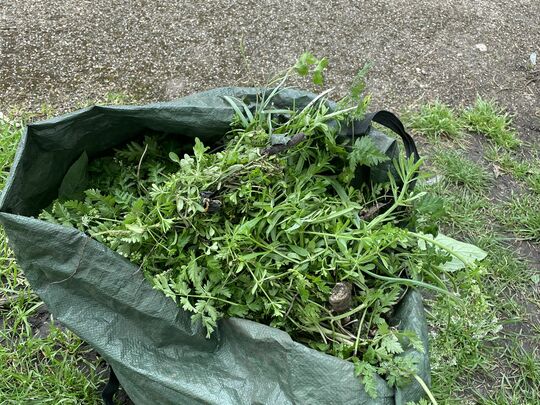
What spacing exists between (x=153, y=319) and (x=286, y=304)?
12.2 inches

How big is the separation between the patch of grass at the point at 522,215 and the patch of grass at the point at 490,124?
26cm

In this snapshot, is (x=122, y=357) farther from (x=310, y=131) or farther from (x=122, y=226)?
(x=310, y=131)

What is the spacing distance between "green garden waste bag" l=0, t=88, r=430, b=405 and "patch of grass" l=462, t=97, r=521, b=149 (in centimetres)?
131

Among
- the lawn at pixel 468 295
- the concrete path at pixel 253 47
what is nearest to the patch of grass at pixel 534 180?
the lawn at pixel 468 295

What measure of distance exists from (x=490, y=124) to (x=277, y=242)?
4.91ft

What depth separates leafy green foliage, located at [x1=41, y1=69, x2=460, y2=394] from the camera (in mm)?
1336

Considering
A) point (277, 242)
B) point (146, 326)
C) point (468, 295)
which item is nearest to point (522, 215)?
point (468, 295)

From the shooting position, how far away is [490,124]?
248 centimetres

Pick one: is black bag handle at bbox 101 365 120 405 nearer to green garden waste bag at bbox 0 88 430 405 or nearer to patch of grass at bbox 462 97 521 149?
green garden waste bag at bbox 0 88 430 405

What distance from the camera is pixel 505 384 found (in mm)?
1869

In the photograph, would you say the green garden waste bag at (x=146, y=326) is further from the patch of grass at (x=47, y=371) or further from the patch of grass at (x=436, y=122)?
the patch of grass at (x=436, y=122)

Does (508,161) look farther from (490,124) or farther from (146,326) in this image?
(146,326)

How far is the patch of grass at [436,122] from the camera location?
242 cm

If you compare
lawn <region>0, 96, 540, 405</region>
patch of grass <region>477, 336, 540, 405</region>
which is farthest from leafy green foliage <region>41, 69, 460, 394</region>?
patch of grass <region>477, 336, 540, 405</region>
